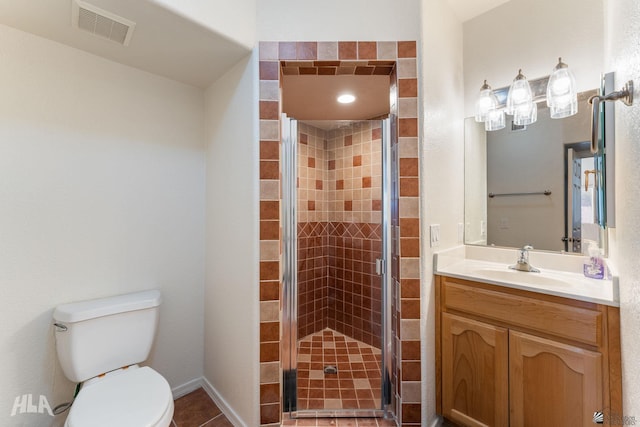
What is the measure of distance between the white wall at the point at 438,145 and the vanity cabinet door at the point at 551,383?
1.26 ft

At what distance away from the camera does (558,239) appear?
1566 millimetres

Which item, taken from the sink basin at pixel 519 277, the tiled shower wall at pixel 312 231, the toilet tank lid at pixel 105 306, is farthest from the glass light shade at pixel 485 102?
the toilet tank lid at pixel 105 306

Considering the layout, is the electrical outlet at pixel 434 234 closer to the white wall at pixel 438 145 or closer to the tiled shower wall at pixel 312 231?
the white wall at pixel 438 145

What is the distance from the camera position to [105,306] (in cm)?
138

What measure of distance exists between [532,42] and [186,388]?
3.17 metres

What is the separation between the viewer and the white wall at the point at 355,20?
4.70ft

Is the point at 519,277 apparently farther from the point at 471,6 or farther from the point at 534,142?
the point at 471,6

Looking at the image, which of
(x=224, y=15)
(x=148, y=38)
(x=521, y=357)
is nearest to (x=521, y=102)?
(x=521, y=357)

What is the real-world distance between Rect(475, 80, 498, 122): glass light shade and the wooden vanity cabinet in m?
1.09

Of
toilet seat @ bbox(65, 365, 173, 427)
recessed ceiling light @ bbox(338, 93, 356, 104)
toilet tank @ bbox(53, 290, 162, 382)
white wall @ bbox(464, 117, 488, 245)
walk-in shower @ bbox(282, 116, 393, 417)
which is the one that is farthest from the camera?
walk-in shower @ bbox(282, 116, 393, 417)

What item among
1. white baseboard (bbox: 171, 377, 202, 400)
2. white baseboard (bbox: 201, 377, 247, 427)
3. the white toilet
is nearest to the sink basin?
white baseboard (bbox: 201, 377, 247, 427)

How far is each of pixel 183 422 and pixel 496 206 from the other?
7.75 ft

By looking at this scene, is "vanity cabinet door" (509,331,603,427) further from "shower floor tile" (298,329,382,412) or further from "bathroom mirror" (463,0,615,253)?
"shower floor tile" (298,329,382,412)

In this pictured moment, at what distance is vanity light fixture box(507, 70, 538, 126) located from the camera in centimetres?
158
